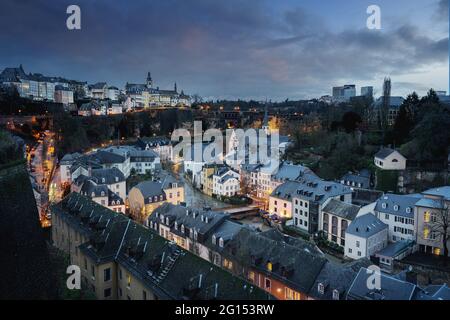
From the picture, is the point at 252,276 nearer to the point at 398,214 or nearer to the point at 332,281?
the point at 332,281

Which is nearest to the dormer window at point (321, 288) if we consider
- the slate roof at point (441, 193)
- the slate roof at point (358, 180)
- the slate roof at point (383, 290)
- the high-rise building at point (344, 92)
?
the slate roof at point (383, 290)

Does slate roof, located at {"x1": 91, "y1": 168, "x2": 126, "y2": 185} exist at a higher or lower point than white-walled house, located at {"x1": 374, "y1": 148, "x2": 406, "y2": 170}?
lower

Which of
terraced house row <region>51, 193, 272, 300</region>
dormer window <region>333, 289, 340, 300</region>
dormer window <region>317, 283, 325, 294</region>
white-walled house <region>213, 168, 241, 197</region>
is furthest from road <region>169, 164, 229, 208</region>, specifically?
dormer window <region>333, 289, 340, 300</region>

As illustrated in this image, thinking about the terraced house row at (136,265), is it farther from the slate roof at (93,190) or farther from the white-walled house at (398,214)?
the white-walled house at (398,214)

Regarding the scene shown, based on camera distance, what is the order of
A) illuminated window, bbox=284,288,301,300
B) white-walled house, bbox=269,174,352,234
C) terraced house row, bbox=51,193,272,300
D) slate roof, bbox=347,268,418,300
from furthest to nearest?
white-walled house, bbox=269,174,352,234 < illuminated window, bbox=284,288,301,300 < slate roof, bbox=347,268,418,300 < terraced house row, bbox=51,193,272,300

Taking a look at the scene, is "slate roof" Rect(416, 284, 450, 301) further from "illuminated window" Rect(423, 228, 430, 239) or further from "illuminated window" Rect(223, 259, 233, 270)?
"illuminated window" Rect(423, 228, 430, 239)

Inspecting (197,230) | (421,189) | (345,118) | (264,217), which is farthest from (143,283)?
(345,118)

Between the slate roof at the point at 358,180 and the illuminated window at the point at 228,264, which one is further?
the slate roof at the point at 358,180
